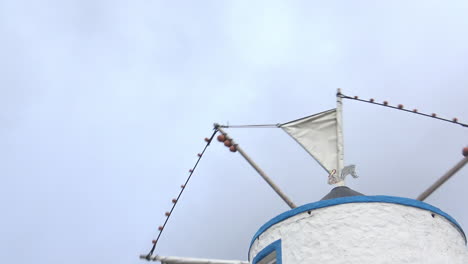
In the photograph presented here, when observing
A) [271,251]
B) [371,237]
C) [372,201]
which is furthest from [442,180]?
[271,251]

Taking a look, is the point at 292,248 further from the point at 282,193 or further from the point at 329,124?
the point at 329,124

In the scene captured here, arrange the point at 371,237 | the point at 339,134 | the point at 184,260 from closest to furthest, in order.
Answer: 1. the point at 371,237
2. the point at 184,260
3. the point at 339,134

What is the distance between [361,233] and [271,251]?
1.68 meters

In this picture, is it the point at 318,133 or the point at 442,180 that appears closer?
the point at 442,180

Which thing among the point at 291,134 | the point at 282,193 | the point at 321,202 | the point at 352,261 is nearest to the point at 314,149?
the point at 291,134

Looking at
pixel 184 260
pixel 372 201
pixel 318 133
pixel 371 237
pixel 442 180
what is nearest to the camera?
pixel 371 237

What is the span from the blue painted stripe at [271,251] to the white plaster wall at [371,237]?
0.09 meters

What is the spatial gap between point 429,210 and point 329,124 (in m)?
3.37

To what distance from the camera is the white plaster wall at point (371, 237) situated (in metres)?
10.6

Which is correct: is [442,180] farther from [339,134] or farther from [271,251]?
[271,251]

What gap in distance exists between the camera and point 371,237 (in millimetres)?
10750

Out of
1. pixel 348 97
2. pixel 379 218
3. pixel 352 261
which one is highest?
pixel 348 97

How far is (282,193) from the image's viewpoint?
12.7 metres

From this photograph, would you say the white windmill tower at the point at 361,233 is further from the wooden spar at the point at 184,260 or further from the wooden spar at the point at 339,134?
the wooden spar at the point at 339,134
